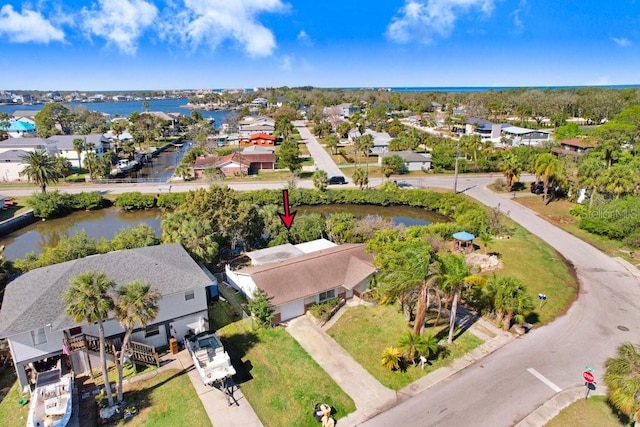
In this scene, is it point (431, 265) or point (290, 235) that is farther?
point (290, 235)

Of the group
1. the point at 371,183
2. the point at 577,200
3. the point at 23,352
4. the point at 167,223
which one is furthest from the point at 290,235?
the point at 577,200

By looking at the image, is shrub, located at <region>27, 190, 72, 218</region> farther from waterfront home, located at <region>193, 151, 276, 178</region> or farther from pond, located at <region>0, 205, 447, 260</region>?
waterfront home, located at <region>193, 151, 276, 178</region>

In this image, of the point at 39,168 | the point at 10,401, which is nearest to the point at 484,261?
the point at 10,401

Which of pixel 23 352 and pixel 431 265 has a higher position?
pixel 431 265

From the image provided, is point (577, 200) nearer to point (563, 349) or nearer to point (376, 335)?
point (563, 349)

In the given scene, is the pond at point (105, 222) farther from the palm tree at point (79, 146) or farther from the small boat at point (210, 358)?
the small boat at point (210, 358)

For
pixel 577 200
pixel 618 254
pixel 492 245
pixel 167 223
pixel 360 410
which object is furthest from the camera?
pixel 577 200

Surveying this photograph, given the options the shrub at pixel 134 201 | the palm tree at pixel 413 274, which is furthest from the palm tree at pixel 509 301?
the shrub at pixel 134 201
